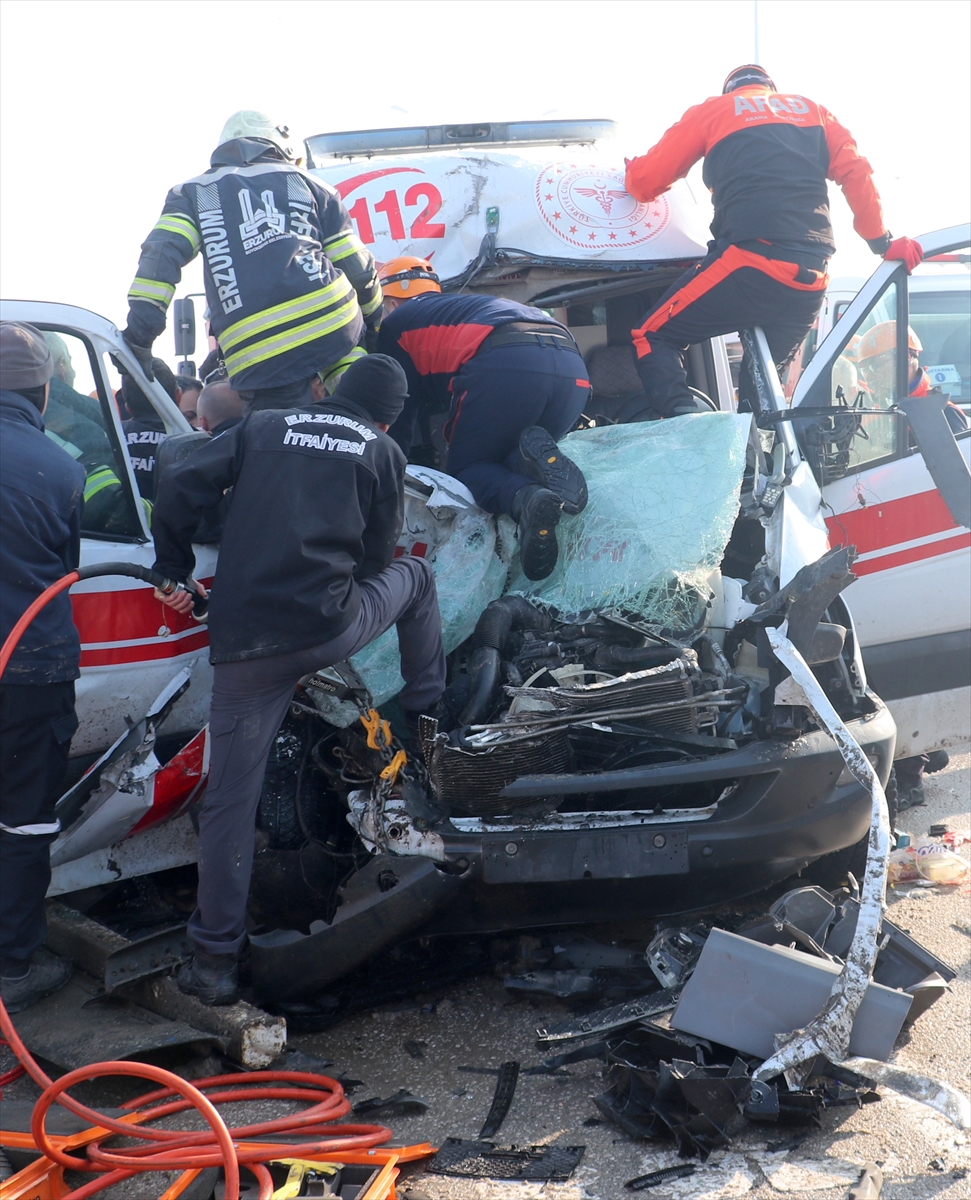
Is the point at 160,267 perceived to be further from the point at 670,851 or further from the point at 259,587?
the point at 670,851

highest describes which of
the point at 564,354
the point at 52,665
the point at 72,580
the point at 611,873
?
the point at 564,354

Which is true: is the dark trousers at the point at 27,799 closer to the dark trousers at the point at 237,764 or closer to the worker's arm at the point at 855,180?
the dark trousers at the point at 237,764

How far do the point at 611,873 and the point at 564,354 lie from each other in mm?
2010

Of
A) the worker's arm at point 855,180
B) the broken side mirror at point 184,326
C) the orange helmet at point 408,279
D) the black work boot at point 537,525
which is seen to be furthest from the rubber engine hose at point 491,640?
the broken side mirror at point 184,326

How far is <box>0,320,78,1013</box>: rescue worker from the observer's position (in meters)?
3.18

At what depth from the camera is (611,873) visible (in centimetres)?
303

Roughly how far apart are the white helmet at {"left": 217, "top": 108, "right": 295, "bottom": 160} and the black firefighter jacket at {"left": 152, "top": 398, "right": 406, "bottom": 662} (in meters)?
1.55

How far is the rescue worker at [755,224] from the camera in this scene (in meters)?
4.59

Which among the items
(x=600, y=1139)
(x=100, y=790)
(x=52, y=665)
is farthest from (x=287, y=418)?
(x=600, y=1139)

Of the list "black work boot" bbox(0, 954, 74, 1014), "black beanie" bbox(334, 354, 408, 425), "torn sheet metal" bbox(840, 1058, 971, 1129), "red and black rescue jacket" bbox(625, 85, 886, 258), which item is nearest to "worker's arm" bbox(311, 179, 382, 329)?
"black beanie" bbox(334, 354, 408, 425)

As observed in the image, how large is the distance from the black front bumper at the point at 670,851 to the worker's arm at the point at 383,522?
85 cm

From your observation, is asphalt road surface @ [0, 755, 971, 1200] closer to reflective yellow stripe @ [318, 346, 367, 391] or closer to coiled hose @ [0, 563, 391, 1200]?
coiled hose @ [0, 563, 391, 1200]

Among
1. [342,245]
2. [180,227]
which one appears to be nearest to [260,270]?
[180,227]

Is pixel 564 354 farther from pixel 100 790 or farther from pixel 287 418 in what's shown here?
pixel 100 790
